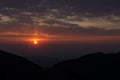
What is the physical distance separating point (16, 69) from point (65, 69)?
8107 millimetres

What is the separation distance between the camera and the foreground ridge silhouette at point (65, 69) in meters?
38.6

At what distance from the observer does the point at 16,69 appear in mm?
39688

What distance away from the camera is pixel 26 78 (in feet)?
122

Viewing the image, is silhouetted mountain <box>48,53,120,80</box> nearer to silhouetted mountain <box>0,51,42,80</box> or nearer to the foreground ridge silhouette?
the foreground ridge silhouette

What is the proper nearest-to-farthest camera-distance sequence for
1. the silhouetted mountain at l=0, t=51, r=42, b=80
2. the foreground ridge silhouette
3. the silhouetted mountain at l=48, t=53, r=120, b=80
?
the silhouetted mountain at l=0, t=51, r=42, b=80
the foreground ridge silhouette
the silhouetted mountain at l=48, t=53, r=120, b=80

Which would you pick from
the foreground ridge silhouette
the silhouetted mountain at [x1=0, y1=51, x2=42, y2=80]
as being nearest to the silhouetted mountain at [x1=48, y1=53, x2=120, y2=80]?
the foreground ridge silhouette

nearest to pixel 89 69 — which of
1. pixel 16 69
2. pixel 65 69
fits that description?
pixel 65 69

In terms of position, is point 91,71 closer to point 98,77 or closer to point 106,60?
point 98,77

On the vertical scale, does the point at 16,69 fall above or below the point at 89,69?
above

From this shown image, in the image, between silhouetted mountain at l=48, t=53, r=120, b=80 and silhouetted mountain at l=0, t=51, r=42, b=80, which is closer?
silhouetted mountain at l=0, t=51, r=42, b=80

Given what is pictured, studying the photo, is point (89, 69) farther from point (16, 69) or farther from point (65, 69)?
point (16, 69)

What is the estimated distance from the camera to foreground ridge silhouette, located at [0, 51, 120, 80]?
127 feet

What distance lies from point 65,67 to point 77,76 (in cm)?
415

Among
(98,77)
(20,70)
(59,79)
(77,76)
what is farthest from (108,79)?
(20,70)
